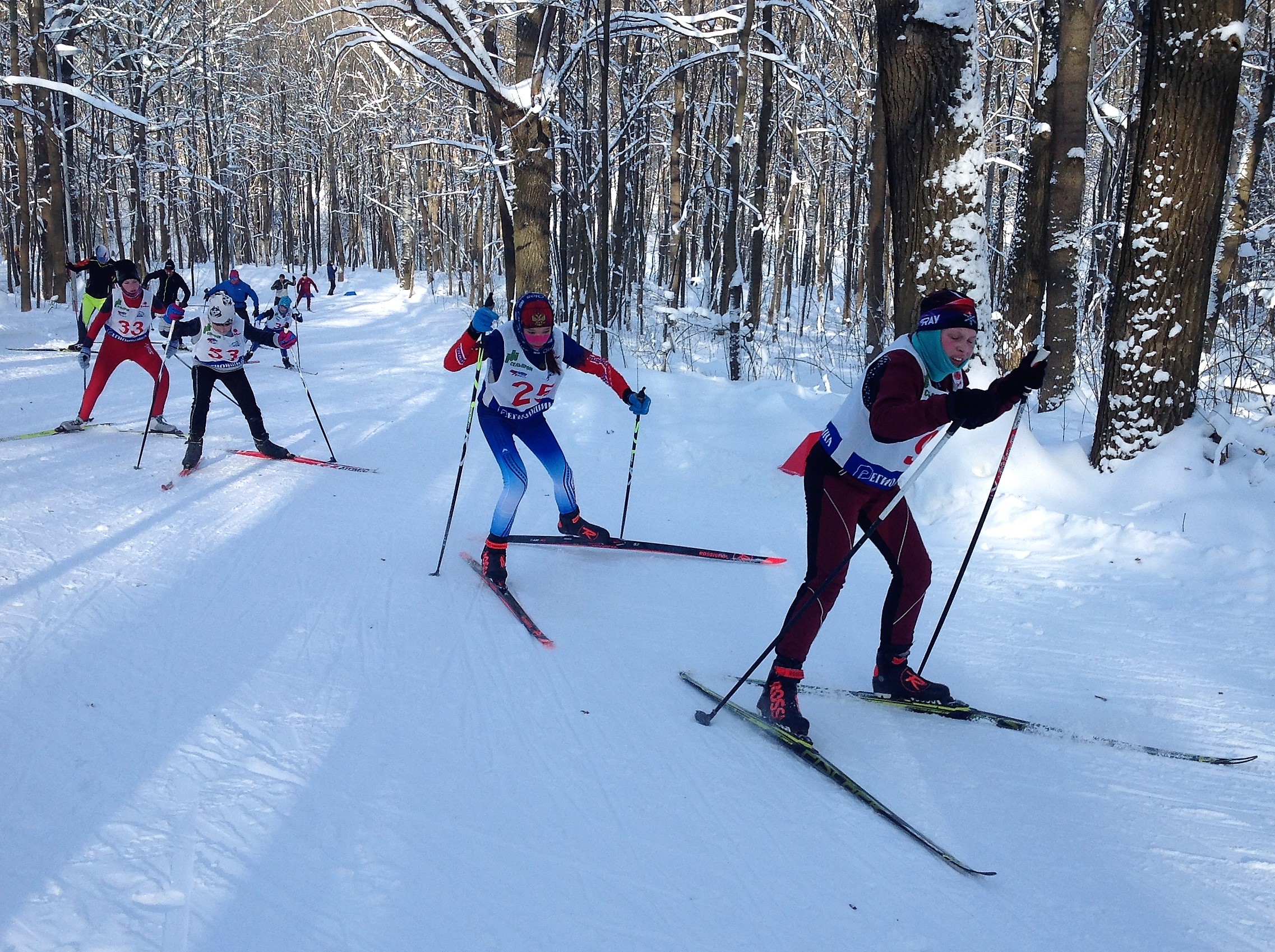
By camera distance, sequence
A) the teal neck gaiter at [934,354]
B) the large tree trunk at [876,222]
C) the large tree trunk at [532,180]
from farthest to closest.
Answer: the large tree trunk at [876,222]
the large tree trunk at [532,180]
the teal neck gaiter at [934,354]

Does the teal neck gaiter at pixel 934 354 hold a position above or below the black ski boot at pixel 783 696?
above

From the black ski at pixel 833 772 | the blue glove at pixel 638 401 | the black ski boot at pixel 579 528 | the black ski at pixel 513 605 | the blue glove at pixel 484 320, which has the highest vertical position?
the blue glove at pixel 484 320

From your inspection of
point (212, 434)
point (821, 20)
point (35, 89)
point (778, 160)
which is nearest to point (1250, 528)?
point (821, 20)

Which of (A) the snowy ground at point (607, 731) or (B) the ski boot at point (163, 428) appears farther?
(B) the ski boot at point (163, 428)

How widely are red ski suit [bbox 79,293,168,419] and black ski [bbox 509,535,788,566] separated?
522 cm

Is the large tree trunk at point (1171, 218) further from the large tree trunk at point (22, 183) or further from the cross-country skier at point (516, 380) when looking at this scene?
the large tree trunk at point (22, 183)

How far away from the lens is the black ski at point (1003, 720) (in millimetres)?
3336

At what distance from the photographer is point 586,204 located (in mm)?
16359

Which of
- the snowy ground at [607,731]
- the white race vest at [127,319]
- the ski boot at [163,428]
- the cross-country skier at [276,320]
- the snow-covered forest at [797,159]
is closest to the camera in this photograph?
the snowy ground at [607,731]

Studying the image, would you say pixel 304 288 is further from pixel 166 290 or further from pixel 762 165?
pixel 762 165

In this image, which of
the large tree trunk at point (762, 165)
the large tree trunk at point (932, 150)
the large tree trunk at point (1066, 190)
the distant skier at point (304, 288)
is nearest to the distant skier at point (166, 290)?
the large tree trunk at point (932, 150)

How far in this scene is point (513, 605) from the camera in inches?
195

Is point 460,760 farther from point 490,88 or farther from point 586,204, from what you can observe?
point 586,204

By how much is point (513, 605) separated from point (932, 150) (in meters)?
4.67
